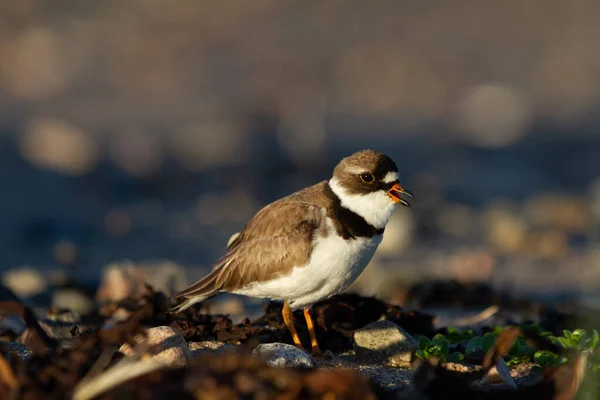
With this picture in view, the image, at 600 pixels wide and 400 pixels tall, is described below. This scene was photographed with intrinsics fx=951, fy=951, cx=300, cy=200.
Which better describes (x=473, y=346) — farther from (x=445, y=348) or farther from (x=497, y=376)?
(x=497, y=376)

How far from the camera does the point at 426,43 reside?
832 inches

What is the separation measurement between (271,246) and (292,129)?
34.6 feet

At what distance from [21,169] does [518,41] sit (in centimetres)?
1272

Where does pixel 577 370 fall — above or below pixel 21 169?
above

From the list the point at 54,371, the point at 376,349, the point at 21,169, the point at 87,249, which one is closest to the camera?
the point at 54,371

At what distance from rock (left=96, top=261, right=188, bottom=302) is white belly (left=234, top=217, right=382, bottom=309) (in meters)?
2.02

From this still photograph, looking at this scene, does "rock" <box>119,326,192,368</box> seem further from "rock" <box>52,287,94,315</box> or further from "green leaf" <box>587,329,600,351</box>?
"rock" <box>52,287,94,315</box>

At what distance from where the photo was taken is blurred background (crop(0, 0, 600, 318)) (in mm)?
10836

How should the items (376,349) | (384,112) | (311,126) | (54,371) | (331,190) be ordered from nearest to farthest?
1. (54,371)
2. (376,349)
3. (331,190)
4. (311,126)
5. (384,112)

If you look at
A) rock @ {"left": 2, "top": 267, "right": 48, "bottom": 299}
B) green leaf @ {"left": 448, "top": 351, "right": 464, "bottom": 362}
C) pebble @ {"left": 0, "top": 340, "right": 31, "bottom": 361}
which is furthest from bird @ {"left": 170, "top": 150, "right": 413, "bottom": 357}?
rock @ {"left": 2, "top": 267, "right": 48, "bottom": 299}

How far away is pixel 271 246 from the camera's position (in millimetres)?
5348

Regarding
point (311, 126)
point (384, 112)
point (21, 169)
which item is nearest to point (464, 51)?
point (384, 112)

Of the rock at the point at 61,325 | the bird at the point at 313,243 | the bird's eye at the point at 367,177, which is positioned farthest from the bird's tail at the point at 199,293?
the bird's eye at the point at 367,177

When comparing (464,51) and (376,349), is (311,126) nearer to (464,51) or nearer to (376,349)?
(464,51)
